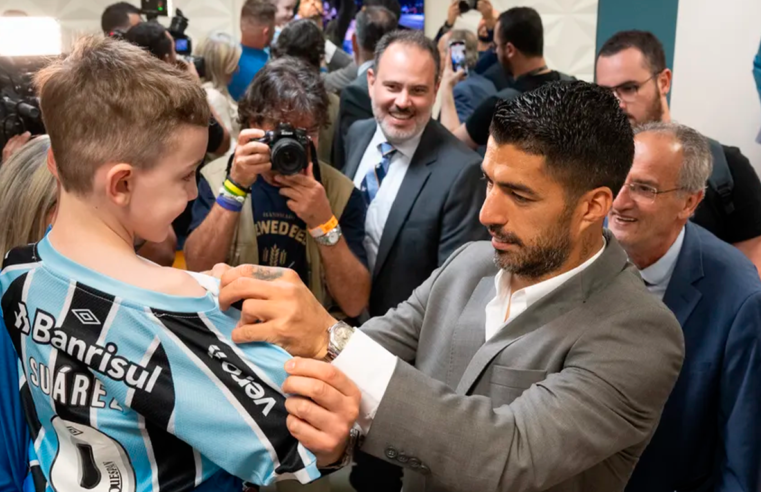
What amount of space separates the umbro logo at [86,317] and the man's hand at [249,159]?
121 centimetres

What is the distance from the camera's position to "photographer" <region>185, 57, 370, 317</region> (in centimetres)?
217

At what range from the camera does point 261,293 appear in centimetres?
106

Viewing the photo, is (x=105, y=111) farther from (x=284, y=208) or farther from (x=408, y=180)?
(x=408, y=180)

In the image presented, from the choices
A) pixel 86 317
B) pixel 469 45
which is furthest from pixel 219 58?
pixel 86 317

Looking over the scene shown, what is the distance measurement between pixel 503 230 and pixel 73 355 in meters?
0.78

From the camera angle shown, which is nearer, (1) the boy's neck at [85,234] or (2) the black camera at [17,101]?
(1) the boy's neck at [85,234]

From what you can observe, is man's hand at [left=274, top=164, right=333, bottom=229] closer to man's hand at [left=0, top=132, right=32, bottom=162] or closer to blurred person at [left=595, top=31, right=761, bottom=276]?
man's hand at [left=0, top=132, right=32, bottom=162]

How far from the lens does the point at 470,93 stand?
421 cm

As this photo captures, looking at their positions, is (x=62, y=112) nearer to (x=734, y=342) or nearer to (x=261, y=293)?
(x=261, y=293)

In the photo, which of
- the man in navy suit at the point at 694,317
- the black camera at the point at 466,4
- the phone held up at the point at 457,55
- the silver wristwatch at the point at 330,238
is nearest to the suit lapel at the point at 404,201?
the silver wristwatch at the point at 330,238

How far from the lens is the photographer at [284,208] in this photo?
217cm

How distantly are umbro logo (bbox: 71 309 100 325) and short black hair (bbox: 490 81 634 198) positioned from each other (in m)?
0.79

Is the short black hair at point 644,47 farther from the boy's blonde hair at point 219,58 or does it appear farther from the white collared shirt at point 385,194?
the boy's blonde hair at point 219,58

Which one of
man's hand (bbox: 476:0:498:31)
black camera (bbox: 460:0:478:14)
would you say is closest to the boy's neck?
man's hand (bbox: 476:0:498:31)
